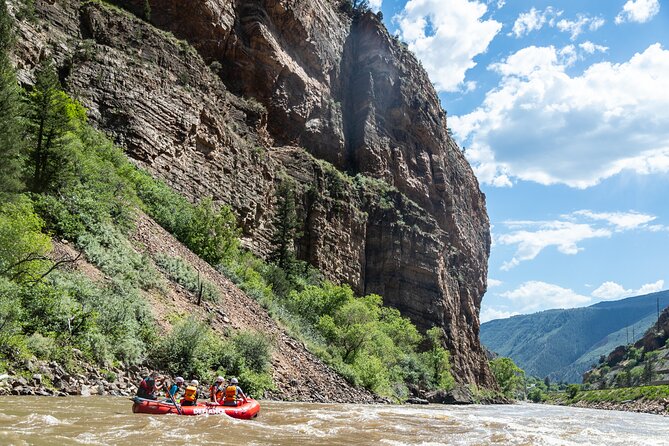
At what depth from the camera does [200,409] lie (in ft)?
45.5

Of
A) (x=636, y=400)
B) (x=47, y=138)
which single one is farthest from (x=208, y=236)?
(x=636, y=400)

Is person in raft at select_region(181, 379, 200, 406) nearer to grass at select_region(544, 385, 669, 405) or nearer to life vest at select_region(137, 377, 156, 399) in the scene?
life vest at select_region(137, 377, 156, 399)

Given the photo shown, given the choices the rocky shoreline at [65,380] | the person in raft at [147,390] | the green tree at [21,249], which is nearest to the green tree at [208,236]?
the green tree at [21,249]

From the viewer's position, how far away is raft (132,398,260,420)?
12734 millimetres

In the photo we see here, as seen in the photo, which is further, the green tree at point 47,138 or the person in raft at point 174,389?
the green tree at point 47,138

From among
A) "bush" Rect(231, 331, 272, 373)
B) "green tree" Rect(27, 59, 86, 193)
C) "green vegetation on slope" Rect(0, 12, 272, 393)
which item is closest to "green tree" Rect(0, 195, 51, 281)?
"green vegetation on slope" Rect(0, 12, 272, 393)

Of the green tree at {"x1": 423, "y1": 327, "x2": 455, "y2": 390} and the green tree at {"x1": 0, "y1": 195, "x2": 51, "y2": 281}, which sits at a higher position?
the green tree at {"x1": 0, "y1": 195, "x2": 51, "y2": 281}

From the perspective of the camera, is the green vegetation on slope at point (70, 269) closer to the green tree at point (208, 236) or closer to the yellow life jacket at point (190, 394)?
the yellow life jacket at point (190, 394)

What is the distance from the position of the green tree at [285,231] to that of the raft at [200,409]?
1353 inches

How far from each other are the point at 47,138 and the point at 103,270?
8.26 meters

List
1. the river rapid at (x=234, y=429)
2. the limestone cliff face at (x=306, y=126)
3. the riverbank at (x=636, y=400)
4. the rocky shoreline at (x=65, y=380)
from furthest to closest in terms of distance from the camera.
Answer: the riverbank at (x=636, y=400), the limestone cliff face at (x=306, y=126), the rocky shoreline at (x=65, y=380), the river rapid at (x=234, y=429)

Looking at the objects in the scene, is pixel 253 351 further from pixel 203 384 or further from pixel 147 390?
pixel 147 390

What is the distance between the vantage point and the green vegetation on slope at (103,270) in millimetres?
15781

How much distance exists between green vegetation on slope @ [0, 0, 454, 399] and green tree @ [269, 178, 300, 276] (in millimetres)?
6711
